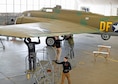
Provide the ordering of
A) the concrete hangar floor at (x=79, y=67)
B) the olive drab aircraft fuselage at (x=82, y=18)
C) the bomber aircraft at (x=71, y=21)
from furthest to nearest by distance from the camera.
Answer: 1. the olive drab aircraft fuselage at (x=82, y=18)
2. the bomber aircraft at (x=71, y=21)
3. the concrete hangar floor at (x=79, y=67)

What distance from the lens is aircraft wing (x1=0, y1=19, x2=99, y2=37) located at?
10891 millimetres

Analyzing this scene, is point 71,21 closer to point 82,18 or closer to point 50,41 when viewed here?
point 82,18

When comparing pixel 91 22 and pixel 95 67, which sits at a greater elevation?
pixel 91 22

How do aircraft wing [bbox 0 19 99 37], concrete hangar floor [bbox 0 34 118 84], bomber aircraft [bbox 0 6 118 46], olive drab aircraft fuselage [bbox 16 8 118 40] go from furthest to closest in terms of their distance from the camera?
olive drab aircraft fuselage [bbox 16 8 118 40] < bomber aircraft [bbox 0 6 118 46] < aircraft wing [bbox 0 19 99 37] < concrete hangar floor [bbox 0 34 118 84]

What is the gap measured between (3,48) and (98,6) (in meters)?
23.1

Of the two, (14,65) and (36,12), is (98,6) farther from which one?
(14,65)

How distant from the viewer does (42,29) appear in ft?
43.3

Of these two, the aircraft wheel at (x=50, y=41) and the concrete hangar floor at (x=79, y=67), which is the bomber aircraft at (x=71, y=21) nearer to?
the aircraft wheel at (x=50, y=41)

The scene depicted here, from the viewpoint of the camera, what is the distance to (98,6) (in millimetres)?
36344

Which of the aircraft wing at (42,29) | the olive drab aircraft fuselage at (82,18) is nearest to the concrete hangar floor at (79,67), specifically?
the aircraft wing at (42,29)

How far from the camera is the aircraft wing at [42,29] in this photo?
10.9 m

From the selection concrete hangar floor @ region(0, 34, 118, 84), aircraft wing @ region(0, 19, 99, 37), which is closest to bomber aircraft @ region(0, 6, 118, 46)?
aircraft wing @ region(0, 19, 99, 37)

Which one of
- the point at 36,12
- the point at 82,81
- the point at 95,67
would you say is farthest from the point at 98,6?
the point at 82,81

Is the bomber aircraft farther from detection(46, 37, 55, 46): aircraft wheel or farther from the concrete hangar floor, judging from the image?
the concrete hangar floor
